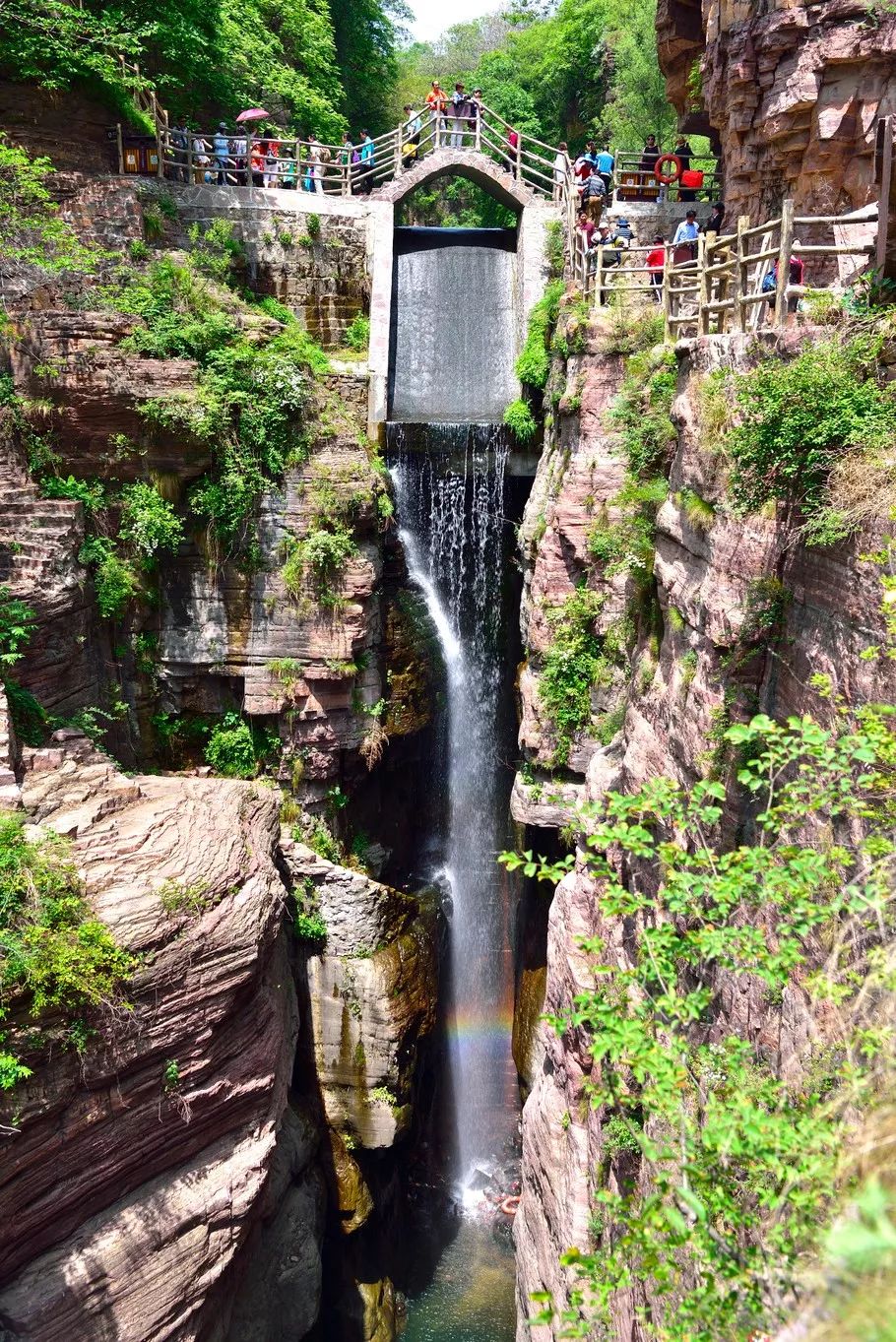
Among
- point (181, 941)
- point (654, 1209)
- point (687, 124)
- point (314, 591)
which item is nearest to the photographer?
point (654, 1209)

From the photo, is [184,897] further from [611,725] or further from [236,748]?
[611,725]

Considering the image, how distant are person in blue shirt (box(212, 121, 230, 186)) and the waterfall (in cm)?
762

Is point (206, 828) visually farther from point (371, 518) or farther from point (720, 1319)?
point (720, 1319)

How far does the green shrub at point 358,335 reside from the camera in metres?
20.2

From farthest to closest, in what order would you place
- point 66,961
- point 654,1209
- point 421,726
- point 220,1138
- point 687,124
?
point 687,124
point 421,726
point 220,1138
point 66,961
point 654,1209

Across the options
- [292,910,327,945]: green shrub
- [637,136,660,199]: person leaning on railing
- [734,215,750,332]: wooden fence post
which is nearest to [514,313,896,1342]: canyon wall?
[734,215,750,332]: wooden fence post

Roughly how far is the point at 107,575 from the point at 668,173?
1564 cm

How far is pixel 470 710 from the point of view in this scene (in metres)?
18.0

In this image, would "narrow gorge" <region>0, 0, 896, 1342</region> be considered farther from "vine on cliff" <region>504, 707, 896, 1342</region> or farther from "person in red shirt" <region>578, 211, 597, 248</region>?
"person in red shirt" <region>578, 211, 597, 248</region>

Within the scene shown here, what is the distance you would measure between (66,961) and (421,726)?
8931 millimetres

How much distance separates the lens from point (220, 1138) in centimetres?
1015

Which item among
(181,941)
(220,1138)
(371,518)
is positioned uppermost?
(371,518)

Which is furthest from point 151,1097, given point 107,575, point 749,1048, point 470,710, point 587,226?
point 587,226

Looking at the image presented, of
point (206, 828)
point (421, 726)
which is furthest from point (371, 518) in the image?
point (206, 828)
